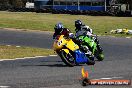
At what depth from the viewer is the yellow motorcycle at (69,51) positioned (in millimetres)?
13875

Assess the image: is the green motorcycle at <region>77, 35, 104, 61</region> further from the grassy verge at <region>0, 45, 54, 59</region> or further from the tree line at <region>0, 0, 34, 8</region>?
the tree line at <region>0, 0, 34, 8</region>

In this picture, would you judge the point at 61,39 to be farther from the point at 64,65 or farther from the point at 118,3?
the point at 118,3

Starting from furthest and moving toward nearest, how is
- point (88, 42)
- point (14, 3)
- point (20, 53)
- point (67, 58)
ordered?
point (14, 3), point (20, 53), point (88, 42), point (67, 58)

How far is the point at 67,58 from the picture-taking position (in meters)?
14.0

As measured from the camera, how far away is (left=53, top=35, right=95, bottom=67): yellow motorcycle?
13.9 meters

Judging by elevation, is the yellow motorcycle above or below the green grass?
above

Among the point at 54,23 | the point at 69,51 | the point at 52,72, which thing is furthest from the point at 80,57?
the point at 54,23

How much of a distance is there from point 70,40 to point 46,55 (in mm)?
4001

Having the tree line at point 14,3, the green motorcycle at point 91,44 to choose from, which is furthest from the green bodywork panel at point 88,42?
the tree line at point 14,3

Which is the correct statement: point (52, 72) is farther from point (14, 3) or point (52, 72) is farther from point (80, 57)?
point (14, 3)

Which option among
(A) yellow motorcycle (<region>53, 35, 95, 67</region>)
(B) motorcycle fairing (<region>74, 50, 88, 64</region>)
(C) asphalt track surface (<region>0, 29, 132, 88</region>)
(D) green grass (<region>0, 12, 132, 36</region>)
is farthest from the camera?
(D) green grass (<region>0, 12, 132, 36</region>)

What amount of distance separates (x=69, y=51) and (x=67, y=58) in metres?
0.24

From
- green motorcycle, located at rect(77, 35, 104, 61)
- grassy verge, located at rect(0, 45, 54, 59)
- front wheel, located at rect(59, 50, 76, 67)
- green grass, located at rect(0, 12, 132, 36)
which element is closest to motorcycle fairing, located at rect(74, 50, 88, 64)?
front wheel, located at rect(59, 50, 76, 67)

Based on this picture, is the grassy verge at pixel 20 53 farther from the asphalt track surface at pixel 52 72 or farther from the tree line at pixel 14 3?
the tree line at pixel 14 3
